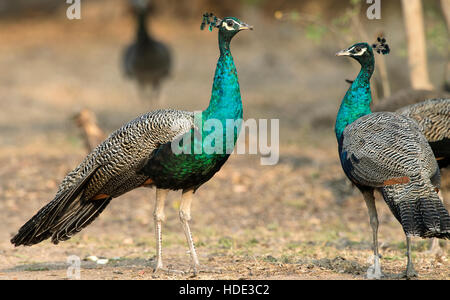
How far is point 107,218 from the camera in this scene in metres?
8.40

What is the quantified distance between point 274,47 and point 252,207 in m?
11.3

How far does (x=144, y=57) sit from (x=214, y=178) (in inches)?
196

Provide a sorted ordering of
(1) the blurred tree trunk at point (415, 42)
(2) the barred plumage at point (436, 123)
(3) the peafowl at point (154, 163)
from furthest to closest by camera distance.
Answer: (1) the blurred tree trunk at point (415, 42) → (2) the barred plumage at point (436, 123) → (3) the peafowl at point (154, 163)

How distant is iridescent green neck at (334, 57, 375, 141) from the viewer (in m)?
5.65

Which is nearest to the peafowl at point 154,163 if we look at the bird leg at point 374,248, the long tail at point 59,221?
the long tail at point 59,221

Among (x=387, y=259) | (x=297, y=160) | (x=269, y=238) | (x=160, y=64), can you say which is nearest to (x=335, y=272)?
(x=387, y=259)

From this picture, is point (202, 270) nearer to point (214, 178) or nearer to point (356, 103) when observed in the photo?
point (356, 103)

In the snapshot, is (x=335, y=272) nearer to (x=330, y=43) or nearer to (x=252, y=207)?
(x=252, y=207)

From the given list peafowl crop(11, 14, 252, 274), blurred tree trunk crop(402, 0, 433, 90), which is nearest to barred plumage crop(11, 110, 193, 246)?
peafowl crop(11, 14, 252, 274)

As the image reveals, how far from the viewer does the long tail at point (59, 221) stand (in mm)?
5473

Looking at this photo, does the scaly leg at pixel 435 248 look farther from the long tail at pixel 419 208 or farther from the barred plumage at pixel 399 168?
the long tail at pixel 419 208

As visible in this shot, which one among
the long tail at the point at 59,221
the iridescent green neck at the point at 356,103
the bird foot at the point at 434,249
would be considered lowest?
the bird foot at the point at 434,249

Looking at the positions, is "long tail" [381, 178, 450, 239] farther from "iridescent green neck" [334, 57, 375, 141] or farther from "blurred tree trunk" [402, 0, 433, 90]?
"blurred tree trunk" [402, 0, 433, 90]
